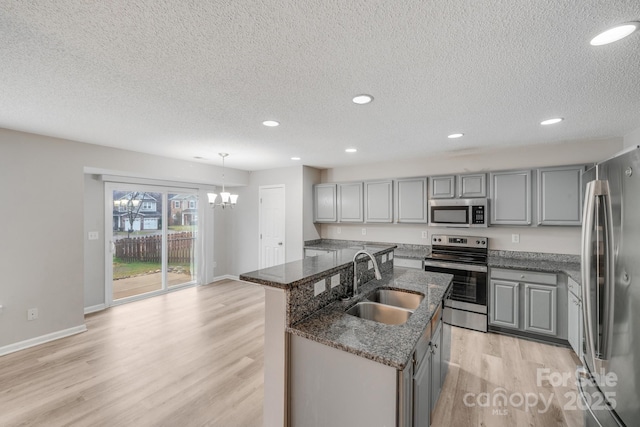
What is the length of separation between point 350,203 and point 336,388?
373cm

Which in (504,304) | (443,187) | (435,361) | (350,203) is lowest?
(504,304)

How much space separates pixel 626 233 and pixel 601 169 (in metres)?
0.47

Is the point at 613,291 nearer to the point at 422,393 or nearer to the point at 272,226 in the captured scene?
the point at 422,393

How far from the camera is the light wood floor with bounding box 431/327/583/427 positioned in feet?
6.89

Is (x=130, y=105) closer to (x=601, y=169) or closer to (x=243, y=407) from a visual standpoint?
(x=243, y=407)

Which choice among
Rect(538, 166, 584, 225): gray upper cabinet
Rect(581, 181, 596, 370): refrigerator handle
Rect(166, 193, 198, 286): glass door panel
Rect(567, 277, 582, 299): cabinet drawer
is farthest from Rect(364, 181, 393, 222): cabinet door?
Rect(166, 193, 198, 286): glass door panel

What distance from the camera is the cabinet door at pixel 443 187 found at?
4.04 m

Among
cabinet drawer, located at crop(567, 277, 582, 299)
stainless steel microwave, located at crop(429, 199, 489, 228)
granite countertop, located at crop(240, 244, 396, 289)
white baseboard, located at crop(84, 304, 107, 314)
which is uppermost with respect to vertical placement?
stainless steel microwave, located at crop(429, 199, 489, 228)

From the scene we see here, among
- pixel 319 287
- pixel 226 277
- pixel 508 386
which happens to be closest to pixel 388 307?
pixel 319 287

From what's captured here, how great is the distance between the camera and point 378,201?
471cm

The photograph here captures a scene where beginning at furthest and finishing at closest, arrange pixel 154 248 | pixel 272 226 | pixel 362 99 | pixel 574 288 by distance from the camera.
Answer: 1. pixel 272 226
2. pixel 154 248
3. pixel 574 288
4. pixel 362 99

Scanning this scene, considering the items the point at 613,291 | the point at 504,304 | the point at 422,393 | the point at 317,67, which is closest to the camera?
the point at 613,291

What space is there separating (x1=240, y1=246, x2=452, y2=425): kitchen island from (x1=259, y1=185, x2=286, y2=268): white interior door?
11.5ft

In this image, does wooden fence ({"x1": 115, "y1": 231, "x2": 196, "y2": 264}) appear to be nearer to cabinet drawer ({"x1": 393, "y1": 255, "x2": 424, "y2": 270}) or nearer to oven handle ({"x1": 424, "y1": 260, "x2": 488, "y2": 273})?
cabinet drawer ({"x1": 393, "y1": 255, "x2": 424, "y2": 270})
